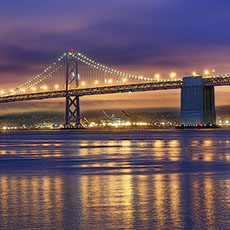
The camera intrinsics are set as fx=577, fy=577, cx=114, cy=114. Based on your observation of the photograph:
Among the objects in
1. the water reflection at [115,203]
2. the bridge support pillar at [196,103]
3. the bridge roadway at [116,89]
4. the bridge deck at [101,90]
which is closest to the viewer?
the water reflection at [115,203]

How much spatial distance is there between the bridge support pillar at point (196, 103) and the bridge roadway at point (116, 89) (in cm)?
105

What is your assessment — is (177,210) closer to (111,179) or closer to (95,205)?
(95,205)

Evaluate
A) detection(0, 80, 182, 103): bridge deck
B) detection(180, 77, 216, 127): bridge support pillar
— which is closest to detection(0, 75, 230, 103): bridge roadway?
detection(0, 80, 182, 103): bridge deck

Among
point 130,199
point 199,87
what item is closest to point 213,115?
point 199,87

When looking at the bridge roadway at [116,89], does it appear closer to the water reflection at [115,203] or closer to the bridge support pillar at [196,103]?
the bridge support pillar at [196,103]

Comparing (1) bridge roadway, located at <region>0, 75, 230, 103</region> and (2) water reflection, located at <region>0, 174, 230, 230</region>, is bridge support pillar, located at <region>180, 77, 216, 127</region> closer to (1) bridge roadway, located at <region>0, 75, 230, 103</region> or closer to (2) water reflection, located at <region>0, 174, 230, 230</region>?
(1) bridge roadway, located at <region>0, 75, 230, 103</region>

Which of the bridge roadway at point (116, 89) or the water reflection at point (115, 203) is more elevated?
the bridge roadway at point (116, 89)

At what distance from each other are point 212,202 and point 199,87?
2829 inches

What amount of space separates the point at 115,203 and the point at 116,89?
68843 mm

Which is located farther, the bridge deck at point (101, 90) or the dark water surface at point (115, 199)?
the bridge deck at point (101, 90)

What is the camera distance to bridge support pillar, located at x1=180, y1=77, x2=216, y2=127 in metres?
79.2

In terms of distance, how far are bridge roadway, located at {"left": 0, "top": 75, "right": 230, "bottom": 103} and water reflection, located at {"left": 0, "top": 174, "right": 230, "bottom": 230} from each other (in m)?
64.6

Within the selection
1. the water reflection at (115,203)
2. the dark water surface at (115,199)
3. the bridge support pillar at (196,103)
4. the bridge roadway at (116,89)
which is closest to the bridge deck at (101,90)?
the bridge roadway at (116,89)

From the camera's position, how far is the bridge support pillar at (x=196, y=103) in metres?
79.2
